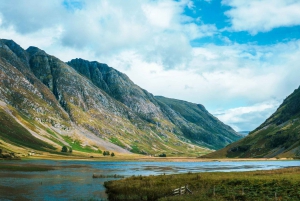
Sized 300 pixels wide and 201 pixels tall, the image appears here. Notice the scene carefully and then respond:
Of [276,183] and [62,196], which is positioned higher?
[276,183]

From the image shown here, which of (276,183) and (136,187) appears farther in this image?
(136,187)

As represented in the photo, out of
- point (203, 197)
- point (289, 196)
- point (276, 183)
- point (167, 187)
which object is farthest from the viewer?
point (167, 187)

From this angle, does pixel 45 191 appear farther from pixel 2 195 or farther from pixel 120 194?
pixel 120 194

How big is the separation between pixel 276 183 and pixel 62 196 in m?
40.9

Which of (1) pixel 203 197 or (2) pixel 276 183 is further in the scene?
(2) pixel 276 183

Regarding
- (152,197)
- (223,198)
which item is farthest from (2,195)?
(223,198)

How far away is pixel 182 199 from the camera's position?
46.3 metres

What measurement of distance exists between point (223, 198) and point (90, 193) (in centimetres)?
3134

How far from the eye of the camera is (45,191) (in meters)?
66.9

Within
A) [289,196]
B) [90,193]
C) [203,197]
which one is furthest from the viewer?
[90,193]

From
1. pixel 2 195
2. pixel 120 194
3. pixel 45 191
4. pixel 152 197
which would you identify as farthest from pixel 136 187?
pixel 2 195

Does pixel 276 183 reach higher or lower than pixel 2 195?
higher

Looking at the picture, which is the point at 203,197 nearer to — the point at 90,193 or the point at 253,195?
the point at 253,195

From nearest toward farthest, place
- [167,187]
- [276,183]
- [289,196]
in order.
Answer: [289,196]
[276,183]
[167,187]
